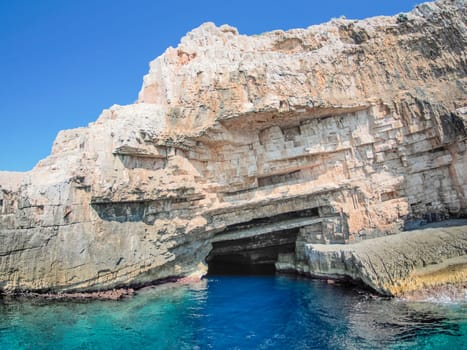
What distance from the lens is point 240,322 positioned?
1223 centimetres

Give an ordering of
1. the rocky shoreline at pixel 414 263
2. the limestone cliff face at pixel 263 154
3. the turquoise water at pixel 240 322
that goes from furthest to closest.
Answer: the limestone cliff face at pixel 263 154 → the rocky shoreline at pixel 414 263 → the turquoise water at pixel 240 322

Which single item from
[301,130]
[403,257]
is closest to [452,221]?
[403,257]

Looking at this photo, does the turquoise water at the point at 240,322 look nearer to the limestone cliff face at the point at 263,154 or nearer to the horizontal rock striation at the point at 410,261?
the horizontal rock striation at the point at 410,261

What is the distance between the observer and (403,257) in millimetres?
13633

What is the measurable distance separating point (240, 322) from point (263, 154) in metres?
9.62

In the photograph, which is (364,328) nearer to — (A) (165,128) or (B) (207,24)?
(A) (165,128)

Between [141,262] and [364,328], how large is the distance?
35.7 feet

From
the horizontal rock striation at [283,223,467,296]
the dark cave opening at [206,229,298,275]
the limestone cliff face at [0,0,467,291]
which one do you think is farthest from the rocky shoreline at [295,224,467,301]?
the dark cave opening at [206,229,298,275]

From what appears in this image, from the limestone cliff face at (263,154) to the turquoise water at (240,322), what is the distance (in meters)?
2.36

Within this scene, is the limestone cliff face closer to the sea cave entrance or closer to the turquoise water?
the sea cave entrance

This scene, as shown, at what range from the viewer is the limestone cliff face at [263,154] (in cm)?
1540

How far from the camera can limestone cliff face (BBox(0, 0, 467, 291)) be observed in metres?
15.4

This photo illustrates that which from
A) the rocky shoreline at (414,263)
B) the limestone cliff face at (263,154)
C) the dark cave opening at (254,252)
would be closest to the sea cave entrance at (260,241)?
the dark cave opening at (254,252)

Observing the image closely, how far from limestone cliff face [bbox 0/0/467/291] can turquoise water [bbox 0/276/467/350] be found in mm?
2361
